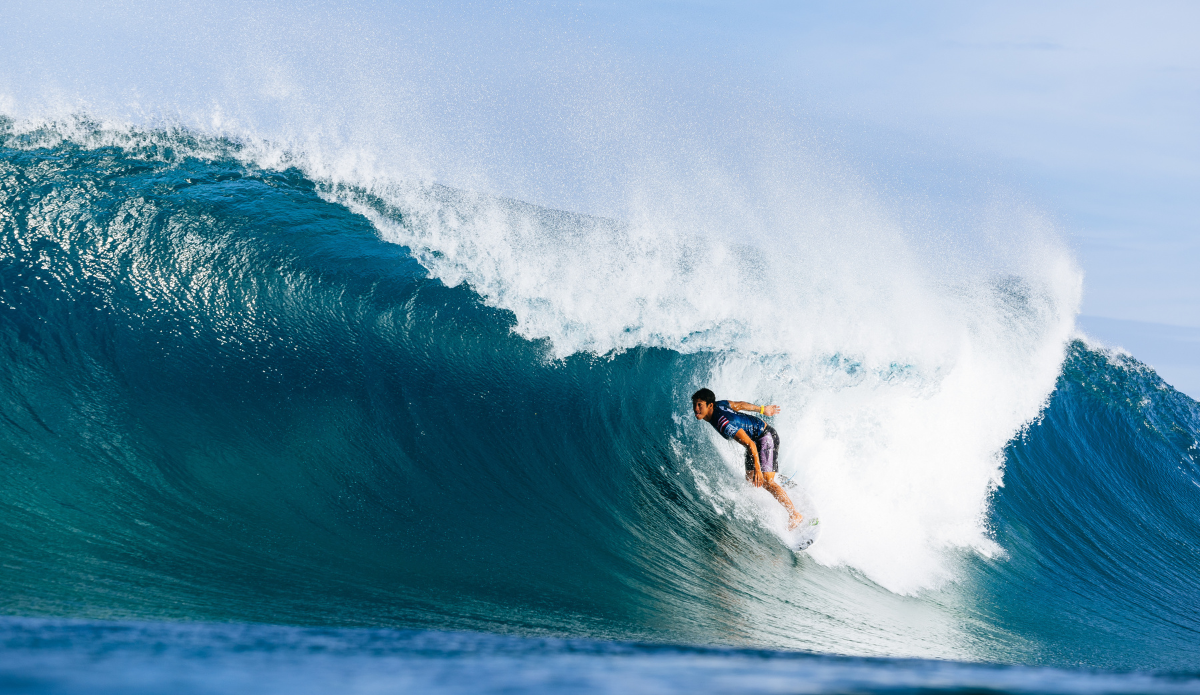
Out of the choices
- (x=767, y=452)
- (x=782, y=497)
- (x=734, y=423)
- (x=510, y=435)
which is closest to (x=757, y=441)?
(x=767, y=452)

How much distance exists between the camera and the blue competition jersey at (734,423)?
6.08m

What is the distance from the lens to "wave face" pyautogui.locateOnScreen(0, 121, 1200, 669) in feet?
14.5

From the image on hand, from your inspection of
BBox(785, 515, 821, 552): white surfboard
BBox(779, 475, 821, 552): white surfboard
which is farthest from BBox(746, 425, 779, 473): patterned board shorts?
BBox(785, 515, 821, 552): white surfboard

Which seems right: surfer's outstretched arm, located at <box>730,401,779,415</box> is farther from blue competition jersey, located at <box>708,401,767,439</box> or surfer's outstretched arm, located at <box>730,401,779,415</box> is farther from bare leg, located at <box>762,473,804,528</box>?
bare leg, located at <box>762,473,804,528</box>

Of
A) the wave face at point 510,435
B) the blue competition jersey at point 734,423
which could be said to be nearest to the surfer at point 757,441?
the blue competition jersey at point 734,423

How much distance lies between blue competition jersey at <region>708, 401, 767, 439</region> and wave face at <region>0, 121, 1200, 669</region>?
85 centimetres

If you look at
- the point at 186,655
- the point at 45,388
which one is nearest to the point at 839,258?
the point at 45,388

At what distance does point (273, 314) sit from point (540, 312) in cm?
282

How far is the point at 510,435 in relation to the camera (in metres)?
6.50

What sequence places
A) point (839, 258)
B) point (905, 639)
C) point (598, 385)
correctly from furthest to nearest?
point (839, 258) → point (598, 385) → point (905, 639)

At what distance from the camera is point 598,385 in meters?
7.77

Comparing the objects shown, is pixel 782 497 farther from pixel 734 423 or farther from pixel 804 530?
pixel 734 423

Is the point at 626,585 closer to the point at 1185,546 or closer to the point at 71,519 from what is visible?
the point at 71,519

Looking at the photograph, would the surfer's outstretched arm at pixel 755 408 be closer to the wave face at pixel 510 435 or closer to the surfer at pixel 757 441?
the surfer at pixel 757 441
